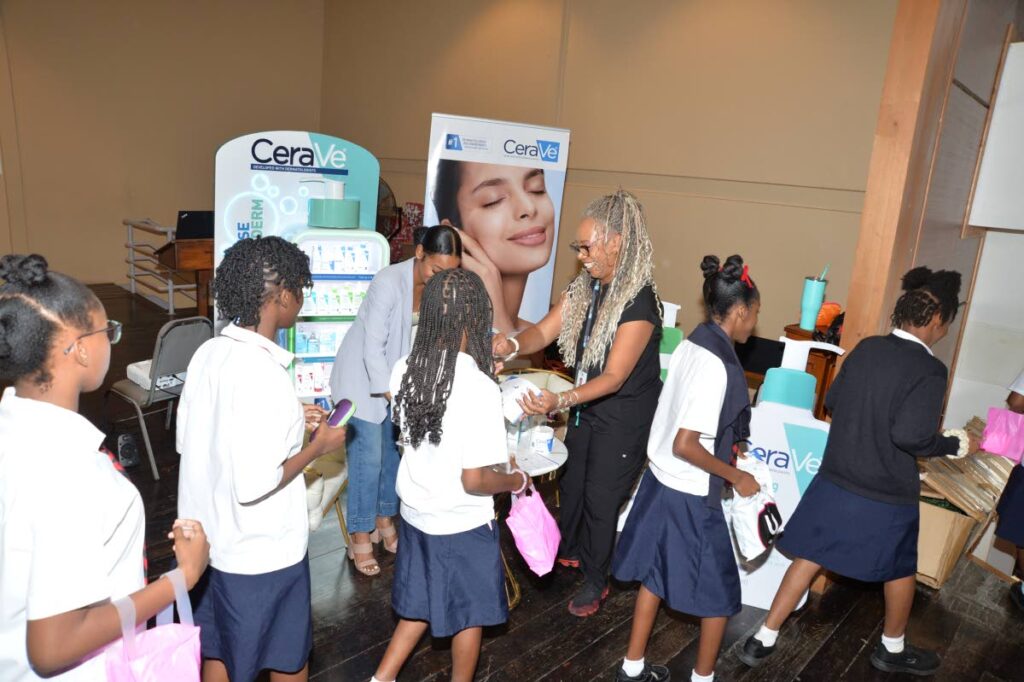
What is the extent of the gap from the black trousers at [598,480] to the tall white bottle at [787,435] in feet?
1.85

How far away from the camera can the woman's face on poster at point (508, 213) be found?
4.64 metres

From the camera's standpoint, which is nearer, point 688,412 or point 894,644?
point 688,412

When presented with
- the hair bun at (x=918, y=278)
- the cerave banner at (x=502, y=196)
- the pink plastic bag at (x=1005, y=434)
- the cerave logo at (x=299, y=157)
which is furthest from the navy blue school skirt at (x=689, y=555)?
the cerave banner at (x=502, y=196)

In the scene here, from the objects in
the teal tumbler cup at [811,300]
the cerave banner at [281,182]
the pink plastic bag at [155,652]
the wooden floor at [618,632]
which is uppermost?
the cerave banner at [281,182]

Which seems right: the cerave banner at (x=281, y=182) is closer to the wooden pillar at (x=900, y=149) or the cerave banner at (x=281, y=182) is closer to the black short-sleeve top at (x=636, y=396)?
the black short-sleeve top at (x=636, y=396)

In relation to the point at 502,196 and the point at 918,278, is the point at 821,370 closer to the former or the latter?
the point at 918,278

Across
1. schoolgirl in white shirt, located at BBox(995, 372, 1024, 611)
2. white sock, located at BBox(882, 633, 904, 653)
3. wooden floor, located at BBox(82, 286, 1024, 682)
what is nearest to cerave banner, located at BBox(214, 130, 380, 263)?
wooden floor, located at BBox(82, 286, 1024, 682)

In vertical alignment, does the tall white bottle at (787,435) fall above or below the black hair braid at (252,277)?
below

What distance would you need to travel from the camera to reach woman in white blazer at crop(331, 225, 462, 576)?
110 inches

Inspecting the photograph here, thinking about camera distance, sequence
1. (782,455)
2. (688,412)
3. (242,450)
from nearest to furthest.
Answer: (242,450) < (688,412) < (782,455)

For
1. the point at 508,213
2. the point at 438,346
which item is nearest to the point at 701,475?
the point at 438,346

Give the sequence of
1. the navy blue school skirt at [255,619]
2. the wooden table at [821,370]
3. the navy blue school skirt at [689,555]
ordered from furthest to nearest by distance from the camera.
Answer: the wooden table at [821,370] → the navy blue school skirt at [689,555] → the navy blue school skirt at [255,619]

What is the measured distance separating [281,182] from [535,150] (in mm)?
1885

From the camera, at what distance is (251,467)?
61.7 inches
